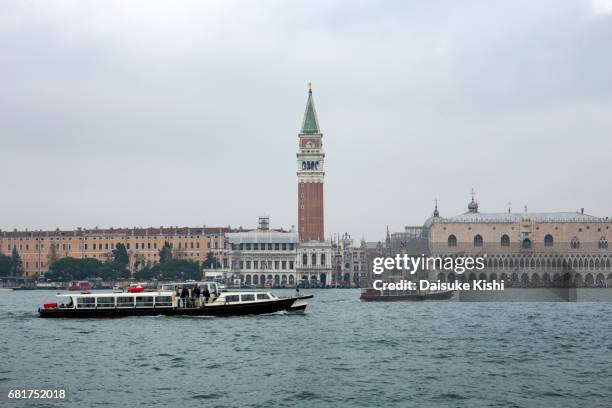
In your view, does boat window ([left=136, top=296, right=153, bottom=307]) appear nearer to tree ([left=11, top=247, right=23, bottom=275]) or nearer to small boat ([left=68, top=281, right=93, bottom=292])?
small boat ([left=68, top=281, right=93, bottom=292])

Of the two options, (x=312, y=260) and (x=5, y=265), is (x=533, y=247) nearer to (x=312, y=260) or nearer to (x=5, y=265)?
(x=312, y=260)

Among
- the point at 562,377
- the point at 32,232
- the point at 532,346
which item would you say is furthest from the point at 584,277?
the point at 562,377

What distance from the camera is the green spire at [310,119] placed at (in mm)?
175000

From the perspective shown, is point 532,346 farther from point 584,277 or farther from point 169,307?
point 584,277

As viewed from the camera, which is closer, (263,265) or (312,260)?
(312,260)

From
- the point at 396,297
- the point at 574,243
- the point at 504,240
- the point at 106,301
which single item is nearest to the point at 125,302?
the point at 106,301

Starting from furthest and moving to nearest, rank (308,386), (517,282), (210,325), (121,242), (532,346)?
(121,242), (517,282), (210,325), (532,346), (308,386)

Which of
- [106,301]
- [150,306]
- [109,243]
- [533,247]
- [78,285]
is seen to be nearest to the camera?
[150,306]

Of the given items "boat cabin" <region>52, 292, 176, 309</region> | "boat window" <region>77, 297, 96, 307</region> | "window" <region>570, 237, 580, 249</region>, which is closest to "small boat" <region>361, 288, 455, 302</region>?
"boat cabin" <region>52, 292, 176, 309</region>

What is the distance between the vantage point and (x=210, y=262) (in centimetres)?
16750

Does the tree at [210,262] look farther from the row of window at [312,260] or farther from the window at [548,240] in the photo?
the window at [548,240]

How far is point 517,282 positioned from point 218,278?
136 feet

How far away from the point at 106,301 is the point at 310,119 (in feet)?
383

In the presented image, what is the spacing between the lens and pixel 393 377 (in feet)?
116
